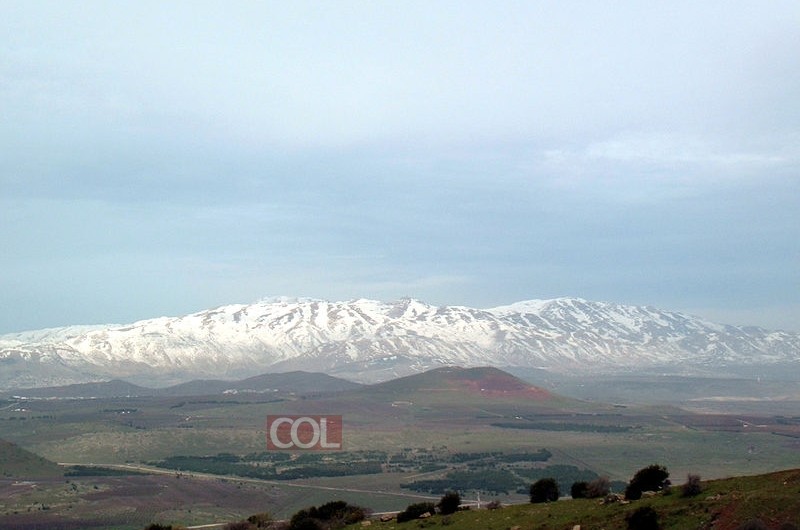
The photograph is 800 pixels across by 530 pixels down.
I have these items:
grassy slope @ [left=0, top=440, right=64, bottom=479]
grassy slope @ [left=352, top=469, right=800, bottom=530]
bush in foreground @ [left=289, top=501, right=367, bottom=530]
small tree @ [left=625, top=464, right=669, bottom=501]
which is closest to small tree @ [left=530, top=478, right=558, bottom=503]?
grassy slope @ [left=352, top=469, right=800, bottom=530]

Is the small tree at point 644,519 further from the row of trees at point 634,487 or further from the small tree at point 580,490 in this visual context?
the small tree at point 580,490

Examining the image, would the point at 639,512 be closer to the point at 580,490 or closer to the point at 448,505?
the point at 580,490

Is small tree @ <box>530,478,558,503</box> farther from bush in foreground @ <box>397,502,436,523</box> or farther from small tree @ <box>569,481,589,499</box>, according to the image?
bush in foreground @ <box>397,502,436,523</box>

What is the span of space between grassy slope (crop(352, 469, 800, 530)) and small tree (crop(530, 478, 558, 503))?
329 cm

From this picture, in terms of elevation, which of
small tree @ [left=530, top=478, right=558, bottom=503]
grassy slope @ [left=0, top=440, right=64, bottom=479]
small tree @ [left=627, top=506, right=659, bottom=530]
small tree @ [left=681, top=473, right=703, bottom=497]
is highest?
small tree @ [left=681, top=473, right=703, bottom=497]

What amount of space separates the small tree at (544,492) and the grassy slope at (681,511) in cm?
329

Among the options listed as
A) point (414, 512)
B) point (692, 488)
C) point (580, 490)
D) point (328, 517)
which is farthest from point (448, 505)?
point (692, 488)

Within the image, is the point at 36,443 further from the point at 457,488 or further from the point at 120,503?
the point at 457,488

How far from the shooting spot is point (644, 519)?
31531 millimetres

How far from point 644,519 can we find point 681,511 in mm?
1668

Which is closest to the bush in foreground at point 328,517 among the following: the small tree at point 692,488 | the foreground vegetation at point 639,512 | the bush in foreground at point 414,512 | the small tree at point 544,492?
the foreground vegetation at point 639,512

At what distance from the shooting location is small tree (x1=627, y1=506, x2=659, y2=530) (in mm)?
Answer: 31219

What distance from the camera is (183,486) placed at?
132 m

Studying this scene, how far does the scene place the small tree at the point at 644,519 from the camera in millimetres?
31219
